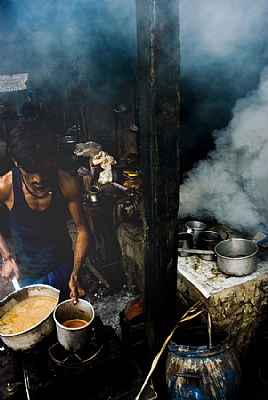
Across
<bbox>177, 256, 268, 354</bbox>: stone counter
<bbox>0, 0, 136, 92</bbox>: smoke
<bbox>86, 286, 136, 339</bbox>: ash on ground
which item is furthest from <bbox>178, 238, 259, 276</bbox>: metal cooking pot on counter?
<bbox>0, 0, 136, 92</bbox>: smoke

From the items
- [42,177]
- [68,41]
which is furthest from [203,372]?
[68,41]

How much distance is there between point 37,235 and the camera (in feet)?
16.5

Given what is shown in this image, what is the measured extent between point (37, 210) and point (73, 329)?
109 inches

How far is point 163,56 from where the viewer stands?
2133 mm

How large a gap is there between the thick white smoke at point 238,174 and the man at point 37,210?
2.30m

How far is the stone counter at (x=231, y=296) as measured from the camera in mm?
3822

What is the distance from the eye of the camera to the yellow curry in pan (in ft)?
9.82

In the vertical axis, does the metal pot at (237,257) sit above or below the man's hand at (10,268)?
above

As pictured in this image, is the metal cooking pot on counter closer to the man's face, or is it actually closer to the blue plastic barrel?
the blue plastic barrel

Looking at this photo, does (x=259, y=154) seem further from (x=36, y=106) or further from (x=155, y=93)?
(x=36, y=106)

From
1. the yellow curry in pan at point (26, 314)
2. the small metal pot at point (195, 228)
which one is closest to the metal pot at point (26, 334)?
the yellow curry in pan at point (26, 314)

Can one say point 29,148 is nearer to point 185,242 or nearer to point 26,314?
point 26,314

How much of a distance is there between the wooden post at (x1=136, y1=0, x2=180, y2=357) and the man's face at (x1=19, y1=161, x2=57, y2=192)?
2.75 meters

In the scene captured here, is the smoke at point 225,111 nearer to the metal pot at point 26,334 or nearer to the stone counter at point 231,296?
the stone counter at point 231,296
